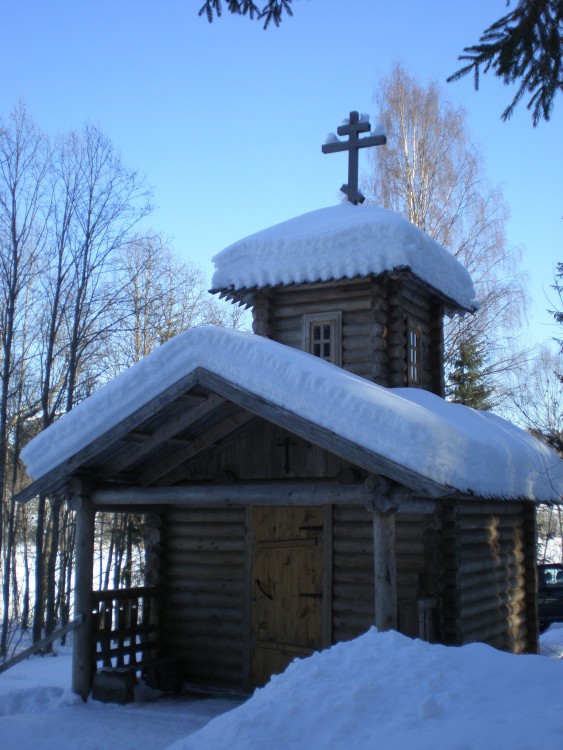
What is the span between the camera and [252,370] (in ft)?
27.8

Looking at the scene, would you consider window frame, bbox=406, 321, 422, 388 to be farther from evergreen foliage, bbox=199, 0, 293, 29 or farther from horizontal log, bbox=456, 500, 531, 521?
evergreen foliage, bbox=199, 0, 293, 29

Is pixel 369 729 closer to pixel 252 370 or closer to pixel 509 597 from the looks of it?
pixel 252 370

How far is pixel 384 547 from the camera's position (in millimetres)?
8234

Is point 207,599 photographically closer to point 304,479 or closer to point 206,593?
point 206,593

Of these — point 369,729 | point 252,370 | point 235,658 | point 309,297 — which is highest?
point 309,297

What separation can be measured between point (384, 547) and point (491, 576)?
13.7 ft

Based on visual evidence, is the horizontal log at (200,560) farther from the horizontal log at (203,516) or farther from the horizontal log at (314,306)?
the horizontal log at (314,306)

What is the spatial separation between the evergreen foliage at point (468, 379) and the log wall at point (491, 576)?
8.58m

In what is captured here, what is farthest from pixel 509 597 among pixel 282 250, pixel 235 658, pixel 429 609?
pixel 282 250

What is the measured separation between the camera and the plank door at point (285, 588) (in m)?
10.6

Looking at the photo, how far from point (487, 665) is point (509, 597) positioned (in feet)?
23.3

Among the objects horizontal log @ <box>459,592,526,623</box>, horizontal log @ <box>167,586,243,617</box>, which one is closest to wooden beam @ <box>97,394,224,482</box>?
horizontal log @ <box>167,586,243,617</box>

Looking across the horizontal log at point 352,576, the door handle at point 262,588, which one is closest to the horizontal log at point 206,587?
the door handle at point 262,588

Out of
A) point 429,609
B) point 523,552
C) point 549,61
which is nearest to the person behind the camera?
point 549,61
